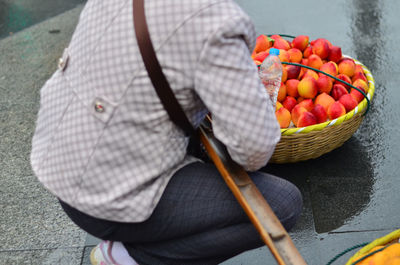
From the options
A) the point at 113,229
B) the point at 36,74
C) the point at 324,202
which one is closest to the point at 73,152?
the point at 113,229

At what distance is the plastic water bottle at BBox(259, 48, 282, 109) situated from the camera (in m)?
2.74

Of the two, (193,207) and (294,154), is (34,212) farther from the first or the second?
(294,154)

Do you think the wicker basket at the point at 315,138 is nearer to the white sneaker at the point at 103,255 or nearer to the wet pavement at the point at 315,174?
the wet pavement at the point at 315,174

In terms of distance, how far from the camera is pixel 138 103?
1587 mm

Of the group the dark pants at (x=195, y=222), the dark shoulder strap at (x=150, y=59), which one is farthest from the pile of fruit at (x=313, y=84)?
the dark shoulder strap at (x=150, y=59)

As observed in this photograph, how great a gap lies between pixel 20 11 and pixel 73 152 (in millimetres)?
4613

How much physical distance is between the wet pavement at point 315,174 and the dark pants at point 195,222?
56 centimetres

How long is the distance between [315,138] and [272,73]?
455 millimetres

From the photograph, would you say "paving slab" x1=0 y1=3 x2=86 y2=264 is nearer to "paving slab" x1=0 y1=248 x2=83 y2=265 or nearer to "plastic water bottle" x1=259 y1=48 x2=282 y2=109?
"paving slab" x1=0 y1=248 x2=83 y2=265

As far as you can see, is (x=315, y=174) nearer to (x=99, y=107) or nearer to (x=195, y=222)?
(x=195, y=222)

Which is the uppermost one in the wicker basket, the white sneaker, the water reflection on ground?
the wicker basket

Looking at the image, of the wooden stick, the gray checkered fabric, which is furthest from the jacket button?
the wooden stick

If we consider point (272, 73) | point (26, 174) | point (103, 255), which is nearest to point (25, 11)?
point (26, 174)

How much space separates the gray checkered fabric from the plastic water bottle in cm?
109
